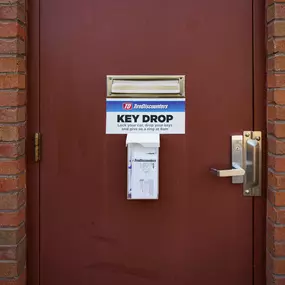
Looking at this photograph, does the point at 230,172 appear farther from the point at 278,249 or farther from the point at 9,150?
the point at 9,150

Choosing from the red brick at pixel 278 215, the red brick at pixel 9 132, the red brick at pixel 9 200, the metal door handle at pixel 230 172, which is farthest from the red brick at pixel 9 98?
the red brick at pixel 278 215

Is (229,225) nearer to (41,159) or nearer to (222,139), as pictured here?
(222,139)

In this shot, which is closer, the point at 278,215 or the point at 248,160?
the point at 278,215

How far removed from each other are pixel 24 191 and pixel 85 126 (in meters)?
0.47

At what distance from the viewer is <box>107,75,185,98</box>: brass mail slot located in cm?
242

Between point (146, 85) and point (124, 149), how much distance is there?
36 centimetres

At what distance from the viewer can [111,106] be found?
2436mm

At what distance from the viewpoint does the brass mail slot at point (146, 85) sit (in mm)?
2420

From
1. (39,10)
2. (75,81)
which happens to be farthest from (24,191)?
(39,10)

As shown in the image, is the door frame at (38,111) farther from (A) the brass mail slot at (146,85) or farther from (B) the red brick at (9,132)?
(A) the brass mail slot at (146,85)

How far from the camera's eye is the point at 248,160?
2436 mm

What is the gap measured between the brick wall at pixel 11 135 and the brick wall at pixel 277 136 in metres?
1.28

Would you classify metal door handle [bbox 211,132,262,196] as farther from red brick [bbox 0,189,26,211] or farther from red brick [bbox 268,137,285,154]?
red brick [bbox 0,189,26,211]

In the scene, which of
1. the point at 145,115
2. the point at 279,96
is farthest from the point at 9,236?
the point at 279,96
